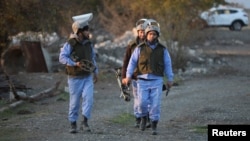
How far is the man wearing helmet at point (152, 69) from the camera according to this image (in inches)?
450

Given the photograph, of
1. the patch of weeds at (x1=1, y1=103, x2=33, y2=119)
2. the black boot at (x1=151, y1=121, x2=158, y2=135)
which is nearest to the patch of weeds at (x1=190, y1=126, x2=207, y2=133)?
the black boot at (x1=151, y1=121, x2=158, y2=135)

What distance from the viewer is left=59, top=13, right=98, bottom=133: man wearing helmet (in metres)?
11.4

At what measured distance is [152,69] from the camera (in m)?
11.4

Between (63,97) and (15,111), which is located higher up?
(63,97)

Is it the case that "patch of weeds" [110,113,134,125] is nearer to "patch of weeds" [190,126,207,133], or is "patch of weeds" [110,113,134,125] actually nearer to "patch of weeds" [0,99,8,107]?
"patch of weeds" [190,126,207,133]

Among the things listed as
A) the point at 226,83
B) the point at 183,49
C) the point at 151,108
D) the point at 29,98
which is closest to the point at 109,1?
the point at 183,49

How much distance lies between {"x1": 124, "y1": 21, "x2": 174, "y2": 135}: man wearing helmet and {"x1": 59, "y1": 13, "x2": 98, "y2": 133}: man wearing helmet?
725 mm

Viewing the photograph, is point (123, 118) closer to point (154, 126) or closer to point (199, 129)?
point (199, 129)

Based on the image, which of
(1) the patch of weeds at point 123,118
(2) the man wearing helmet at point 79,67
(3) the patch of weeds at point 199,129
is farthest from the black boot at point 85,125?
(3) the patch of weeds at point 199,129

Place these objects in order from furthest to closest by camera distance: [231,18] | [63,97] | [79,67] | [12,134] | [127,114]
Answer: [231,18] → [63,97] → [127,114] → [12,134] → [79,67]

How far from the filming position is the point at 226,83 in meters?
22.5

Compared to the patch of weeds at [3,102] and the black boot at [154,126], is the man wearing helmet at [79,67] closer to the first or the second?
the black boot at [154,126]

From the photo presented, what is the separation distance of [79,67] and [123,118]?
2.98m

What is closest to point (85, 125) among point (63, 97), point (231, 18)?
point (63, 97)
